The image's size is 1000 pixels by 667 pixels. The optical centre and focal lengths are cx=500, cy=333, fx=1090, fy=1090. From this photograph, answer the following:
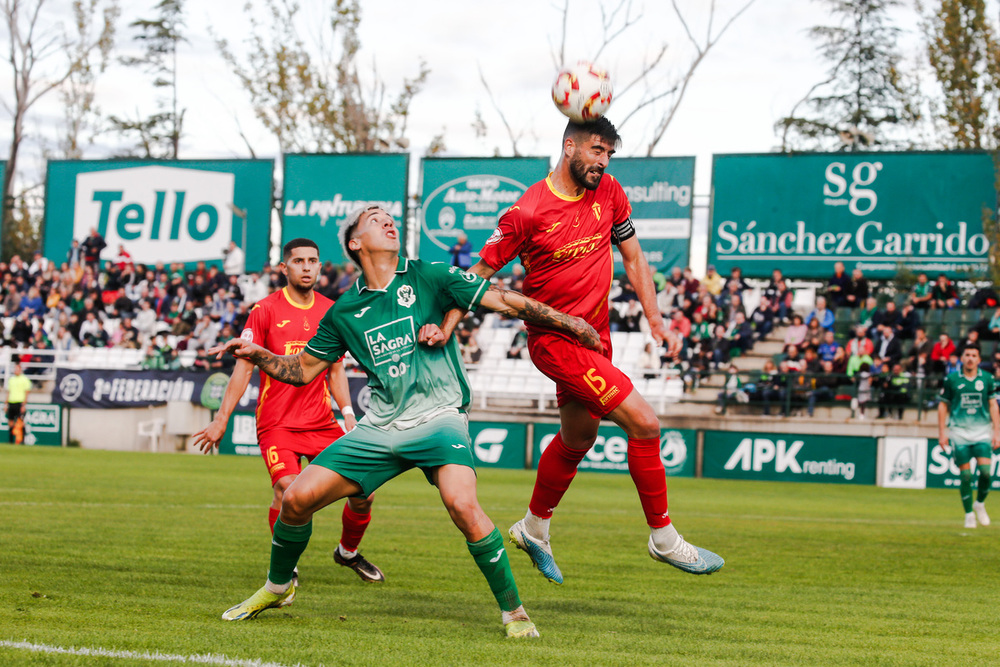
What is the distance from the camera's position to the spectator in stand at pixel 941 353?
23.2 metres

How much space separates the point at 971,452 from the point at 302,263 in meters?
10.4

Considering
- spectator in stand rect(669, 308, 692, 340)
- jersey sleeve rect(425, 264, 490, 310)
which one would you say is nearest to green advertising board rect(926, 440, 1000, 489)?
spectator in stand rect(669, 308, 692, 340)

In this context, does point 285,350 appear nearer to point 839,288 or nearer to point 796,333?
point 796,333

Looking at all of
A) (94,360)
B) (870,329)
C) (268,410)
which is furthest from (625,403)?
(94,360)

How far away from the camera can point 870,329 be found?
977 inches

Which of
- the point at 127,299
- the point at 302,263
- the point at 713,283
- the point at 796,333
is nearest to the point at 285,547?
the point at 302,263

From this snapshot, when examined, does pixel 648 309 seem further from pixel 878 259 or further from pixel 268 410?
pixel 878 259

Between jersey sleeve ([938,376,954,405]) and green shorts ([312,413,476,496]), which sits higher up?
jersey sleeve ([938,376,954,405])

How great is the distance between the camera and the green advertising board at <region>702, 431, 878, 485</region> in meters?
23.0

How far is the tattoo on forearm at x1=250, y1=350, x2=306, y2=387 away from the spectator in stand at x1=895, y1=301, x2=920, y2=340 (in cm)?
2102

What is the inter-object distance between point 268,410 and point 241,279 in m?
24.1

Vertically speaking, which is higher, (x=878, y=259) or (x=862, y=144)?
(x=862, y=144)

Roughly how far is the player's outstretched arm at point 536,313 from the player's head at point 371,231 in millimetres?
620

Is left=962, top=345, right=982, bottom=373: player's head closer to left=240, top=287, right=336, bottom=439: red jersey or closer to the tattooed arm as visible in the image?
left=240, top=287, right=336, bottom=439: red jersey
